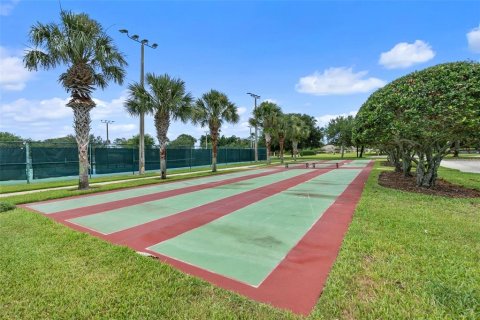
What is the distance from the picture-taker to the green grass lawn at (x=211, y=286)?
263 centimetres

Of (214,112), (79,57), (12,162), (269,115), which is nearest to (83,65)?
(79,57)

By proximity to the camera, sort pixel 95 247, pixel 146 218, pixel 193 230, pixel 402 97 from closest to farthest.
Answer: pixel 95 247, pixel 193 230, pixel 146 218, pixel 402 97

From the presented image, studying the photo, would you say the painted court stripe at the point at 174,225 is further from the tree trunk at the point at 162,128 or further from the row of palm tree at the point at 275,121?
the row of palm tree at the point at 275,121

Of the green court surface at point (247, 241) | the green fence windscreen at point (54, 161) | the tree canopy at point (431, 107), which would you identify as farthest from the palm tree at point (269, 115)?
the green court surface at point (247, 241)

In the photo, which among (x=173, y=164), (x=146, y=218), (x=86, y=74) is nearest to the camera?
(x=146, y=218)

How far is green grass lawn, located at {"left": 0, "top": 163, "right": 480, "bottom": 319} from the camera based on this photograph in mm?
2631

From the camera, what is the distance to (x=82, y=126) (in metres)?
11.1

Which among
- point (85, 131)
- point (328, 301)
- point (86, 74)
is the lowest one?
point (328, 301)

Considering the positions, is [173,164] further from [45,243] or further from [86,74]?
[45,243]

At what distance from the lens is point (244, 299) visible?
285 centimetres

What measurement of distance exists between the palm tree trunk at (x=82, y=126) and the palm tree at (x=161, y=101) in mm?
3920

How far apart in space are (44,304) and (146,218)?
11.1 ft

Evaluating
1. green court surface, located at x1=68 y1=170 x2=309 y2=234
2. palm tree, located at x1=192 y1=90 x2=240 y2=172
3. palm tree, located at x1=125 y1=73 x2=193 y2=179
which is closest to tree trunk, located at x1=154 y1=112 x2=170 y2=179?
palm tree, located at x1=125 y1=73 x2=193 y2=179

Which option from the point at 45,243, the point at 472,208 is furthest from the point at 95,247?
the point at 472,208
